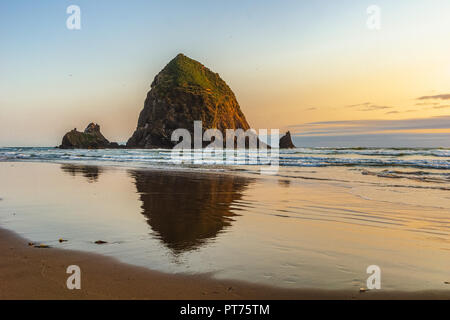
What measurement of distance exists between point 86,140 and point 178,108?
102 feet

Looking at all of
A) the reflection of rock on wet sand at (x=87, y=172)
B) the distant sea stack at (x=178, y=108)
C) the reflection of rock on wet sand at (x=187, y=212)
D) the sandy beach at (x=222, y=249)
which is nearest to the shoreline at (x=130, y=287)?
the sandy beach at (x=222, y=249)

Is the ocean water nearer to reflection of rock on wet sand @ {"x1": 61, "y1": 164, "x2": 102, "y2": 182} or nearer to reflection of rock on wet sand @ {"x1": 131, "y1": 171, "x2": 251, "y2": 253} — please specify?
reflection of rock on wet sand @ {"x1": 131, "y1": 171, "x2": 251, "y2": 253}

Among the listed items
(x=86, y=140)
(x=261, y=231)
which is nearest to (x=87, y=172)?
(x=261, y=231)

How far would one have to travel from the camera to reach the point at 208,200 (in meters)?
9.24

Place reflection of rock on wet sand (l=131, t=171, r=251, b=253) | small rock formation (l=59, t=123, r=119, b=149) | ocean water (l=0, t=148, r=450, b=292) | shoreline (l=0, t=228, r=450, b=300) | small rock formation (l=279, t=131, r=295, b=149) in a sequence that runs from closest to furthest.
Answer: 1. shoreline (l=0, t=228, r=450, b=300)
2. ocean water (l=0, t=148, r=450, b=292)
3. reflection of rock on wet sand (l=131, t=171, r=251, b=253)
4. small rock formation (l=59, t=123, r=119, b=149)
5. small rock formation (l=279, t=131, r=295, b=149)

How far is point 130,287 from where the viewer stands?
10.7 feet

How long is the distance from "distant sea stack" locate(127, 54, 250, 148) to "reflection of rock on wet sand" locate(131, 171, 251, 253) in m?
86.9

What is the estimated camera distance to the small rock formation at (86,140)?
98688 mm

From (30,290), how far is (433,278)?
4279 mm

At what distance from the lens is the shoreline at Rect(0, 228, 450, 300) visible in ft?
10.2

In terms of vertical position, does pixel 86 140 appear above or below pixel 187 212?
above

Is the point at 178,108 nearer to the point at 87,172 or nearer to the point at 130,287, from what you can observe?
the point at 87,172

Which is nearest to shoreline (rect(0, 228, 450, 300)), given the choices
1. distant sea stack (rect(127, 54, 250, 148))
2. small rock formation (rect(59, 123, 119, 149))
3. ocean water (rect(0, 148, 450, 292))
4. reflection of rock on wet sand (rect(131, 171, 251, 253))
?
ocean water (rect(0, 148, 450, 292))
